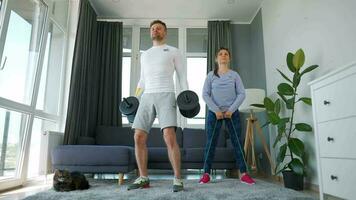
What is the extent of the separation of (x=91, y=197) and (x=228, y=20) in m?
3.93

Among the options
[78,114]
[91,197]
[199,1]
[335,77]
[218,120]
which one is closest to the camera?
[335,77]

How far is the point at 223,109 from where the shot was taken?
2721 mm

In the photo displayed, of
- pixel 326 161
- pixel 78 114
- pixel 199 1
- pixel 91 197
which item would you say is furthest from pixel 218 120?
pixel 199 1

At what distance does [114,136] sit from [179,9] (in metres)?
2.36

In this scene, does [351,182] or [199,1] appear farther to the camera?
[199,1]

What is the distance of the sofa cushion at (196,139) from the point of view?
4019 mm

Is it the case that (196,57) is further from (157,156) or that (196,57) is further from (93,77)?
(157,156)

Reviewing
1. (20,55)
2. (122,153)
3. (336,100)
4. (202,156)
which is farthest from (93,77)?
(336,100)

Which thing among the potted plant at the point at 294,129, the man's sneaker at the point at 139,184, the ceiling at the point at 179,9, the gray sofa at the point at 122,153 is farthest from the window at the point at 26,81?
the potted plant at the point at 294,129

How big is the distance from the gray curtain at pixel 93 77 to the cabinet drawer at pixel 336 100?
116 inches

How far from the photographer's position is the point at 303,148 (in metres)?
2.49

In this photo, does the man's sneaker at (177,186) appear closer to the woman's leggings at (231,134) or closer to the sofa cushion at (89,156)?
the woman's leggings at (231,134)

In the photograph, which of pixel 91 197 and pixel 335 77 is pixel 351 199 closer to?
pixel 335 77

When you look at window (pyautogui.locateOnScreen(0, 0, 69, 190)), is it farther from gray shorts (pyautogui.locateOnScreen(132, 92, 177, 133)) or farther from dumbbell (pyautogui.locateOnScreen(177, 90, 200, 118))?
dumbbell (pyautogui.locateOnScreen(177, 90, 200, 118))
